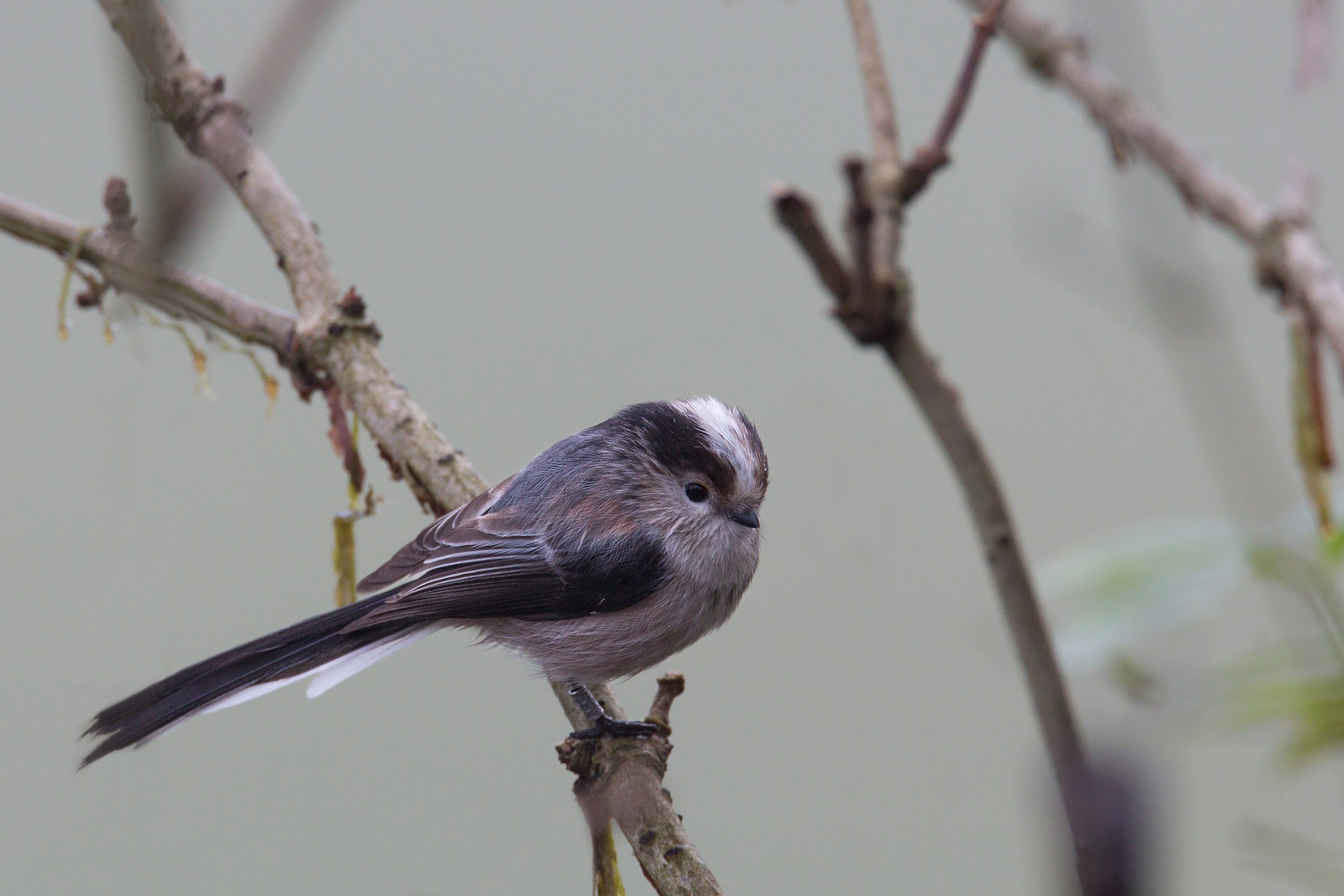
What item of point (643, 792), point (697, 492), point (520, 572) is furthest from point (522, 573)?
point (643, 792)

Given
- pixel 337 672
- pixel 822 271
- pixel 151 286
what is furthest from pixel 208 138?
pixel 822 271

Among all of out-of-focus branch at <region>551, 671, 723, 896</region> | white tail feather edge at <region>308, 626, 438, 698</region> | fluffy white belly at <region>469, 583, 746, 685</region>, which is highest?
white tail feather edge at <region>308, 626, 438, 698</region>

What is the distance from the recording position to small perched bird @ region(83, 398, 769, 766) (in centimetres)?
154

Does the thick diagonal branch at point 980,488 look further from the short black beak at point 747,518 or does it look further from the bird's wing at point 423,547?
the bird's wing at point 423,547

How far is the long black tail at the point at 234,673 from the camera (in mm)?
1365

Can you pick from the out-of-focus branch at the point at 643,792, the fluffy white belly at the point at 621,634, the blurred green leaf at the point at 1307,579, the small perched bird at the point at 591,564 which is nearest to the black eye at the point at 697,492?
the small perched bird at the point at 591,564

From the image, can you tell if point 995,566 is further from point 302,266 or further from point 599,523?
point 302,266

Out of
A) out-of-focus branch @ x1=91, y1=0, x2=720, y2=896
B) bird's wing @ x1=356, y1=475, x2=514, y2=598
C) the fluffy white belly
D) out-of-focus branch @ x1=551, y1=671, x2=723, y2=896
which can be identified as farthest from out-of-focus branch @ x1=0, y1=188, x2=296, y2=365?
out-of-focus branch @ x1=551, y1=671, x2=723, y2=896

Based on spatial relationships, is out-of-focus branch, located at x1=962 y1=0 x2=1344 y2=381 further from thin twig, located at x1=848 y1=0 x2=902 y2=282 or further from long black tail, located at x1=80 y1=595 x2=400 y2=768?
long black tail, located at x1=80 y1=595 x2=400 y2=768

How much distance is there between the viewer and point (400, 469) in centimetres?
159

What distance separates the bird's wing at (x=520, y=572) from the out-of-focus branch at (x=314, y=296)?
0.08 meters

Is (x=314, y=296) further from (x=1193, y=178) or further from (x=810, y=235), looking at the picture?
(x=1193, y=178)

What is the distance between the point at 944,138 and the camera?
129 cm

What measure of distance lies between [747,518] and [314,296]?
2.36 feet
